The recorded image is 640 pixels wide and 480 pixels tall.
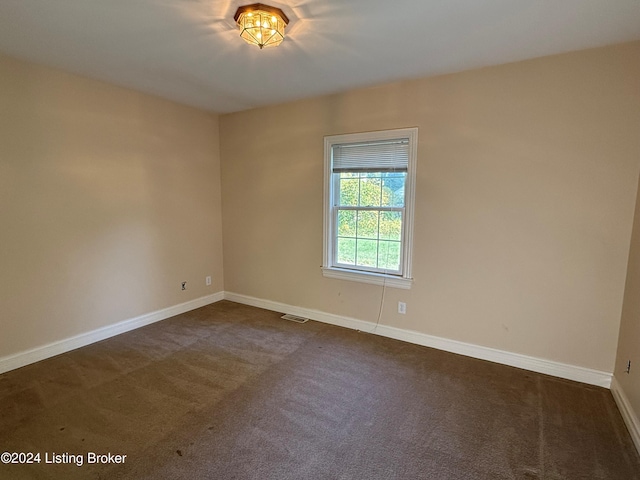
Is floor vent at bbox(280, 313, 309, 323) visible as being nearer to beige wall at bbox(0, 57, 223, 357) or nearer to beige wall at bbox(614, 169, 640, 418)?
beige wall at bbox(0, 57, 223, 357)

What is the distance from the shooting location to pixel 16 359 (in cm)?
267

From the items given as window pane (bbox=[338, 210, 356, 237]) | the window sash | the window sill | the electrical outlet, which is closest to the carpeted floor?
the electrical outlet

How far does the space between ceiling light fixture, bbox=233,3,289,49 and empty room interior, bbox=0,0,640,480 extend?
0.02 metres

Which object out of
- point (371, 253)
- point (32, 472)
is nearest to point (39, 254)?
point (32, 472)

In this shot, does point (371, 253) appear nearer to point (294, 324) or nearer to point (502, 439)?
point (294, 324)

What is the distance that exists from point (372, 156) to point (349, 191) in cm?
44

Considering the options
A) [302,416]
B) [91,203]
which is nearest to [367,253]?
[302,416]

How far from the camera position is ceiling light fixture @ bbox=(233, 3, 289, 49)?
1848mm

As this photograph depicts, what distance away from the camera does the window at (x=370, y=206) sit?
10.3 feet

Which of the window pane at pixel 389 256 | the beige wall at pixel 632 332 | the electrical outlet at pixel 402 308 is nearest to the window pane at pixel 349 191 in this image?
the window pane at pixel 389 256

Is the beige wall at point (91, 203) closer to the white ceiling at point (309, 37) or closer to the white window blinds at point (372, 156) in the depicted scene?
the white ceiling at point (309, 37)

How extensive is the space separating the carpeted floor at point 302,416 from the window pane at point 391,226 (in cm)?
108

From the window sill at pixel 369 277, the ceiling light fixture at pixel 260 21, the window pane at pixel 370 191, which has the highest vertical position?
the ceiling light fixture at pixel 260 21

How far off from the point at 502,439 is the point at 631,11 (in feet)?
8.41
